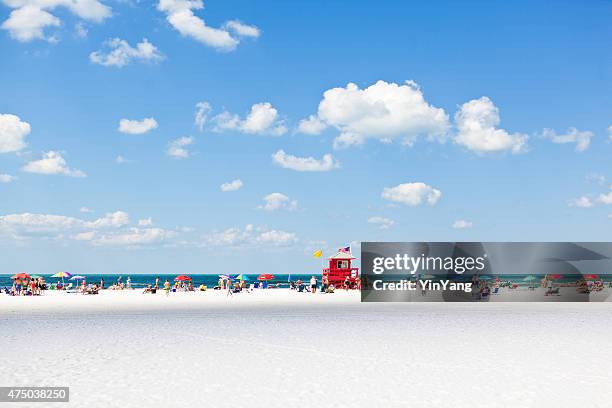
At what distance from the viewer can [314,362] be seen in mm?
16141

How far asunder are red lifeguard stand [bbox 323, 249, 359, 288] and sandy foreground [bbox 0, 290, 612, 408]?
130 ft

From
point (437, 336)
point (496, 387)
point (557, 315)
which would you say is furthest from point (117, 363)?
point (557, 315)

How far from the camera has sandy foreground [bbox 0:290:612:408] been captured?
12.1 meters

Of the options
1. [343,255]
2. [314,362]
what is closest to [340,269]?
[343,255]

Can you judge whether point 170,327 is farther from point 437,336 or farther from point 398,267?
point 398,267

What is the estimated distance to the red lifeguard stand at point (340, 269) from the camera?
2655 inches

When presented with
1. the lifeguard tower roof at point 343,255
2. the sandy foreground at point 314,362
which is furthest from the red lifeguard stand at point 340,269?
the sandy foreground at point 314,362

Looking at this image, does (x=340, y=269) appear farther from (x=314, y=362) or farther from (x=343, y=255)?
(x=314, y=362)

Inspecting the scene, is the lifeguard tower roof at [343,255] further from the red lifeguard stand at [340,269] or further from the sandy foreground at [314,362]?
the sandy foreground at [314,362]

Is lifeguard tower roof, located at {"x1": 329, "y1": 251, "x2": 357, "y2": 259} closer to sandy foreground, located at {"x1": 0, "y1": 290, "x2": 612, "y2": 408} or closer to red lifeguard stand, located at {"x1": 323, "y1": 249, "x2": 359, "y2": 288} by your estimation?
red lifeguard stand, located at {"x1": 323, "y1": 249, "x2": 359, "y2": 288}

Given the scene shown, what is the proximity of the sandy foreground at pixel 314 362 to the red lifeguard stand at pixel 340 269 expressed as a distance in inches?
1560

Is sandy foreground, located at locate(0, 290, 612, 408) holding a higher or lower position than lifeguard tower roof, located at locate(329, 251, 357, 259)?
lower

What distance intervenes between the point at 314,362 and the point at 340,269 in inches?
2029

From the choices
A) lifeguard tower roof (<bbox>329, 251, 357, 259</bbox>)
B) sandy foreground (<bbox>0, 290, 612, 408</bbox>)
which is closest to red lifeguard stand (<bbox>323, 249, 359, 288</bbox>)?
lifeguard tower roof (<bbox>329, 251, 357, 259</bbox>)
